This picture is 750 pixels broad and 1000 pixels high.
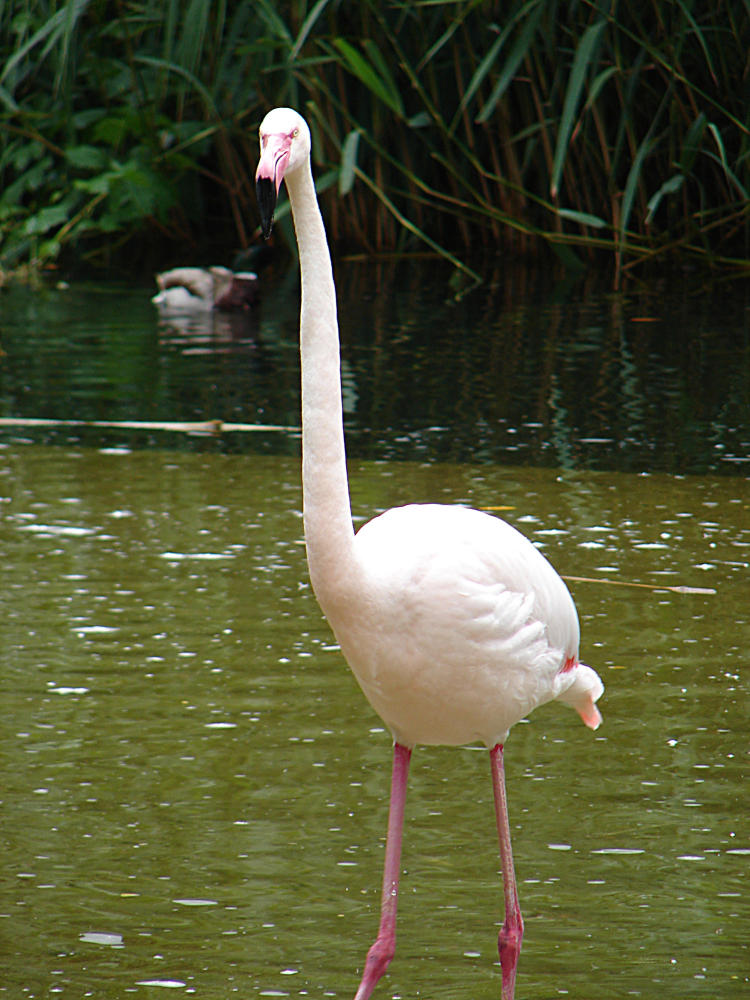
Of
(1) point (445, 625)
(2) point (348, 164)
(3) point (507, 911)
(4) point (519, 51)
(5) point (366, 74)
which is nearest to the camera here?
(1) point (445, 625)

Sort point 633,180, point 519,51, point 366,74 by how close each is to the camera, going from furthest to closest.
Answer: point 366,74 → point 519,51 → point 633,180

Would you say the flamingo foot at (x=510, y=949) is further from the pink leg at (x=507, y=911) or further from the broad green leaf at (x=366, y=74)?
the broad green leaf at (x=366, y=74)

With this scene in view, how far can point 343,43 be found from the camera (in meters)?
8.71

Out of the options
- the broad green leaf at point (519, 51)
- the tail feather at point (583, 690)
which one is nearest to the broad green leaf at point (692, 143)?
the broad green leaf at point (519, 51)

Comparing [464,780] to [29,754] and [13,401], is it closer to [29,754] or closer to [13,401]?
[29,754]

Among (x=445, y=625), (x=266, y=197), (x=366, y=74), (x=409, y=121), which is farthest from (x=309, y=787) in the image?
(x=409, y=121)

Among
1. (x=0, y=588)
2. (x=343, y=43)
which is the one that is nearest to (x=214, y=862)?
(x=0, y=588)

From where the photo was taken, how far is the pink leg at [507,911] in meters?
2.68

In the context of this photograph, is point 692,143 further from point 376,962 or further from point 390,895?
point 376,962

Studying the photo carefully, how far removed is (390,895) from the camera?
276cm

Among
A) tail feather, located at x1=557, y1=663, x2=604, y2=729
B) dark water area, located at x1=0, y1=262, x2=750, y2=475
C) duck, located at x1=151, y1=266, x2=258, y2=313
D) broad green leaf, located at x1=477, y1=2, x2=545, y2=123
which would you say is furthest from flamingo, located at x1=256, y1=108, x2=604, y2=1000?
duck, located at x1=151, y1=266, x2=258, y2=313

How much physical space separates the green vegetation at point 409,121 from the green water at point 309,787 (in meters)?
4.01

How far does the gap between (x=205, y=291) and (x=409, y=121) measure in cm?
171


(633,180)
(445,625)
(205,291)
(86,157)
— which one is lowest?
(445,625)
